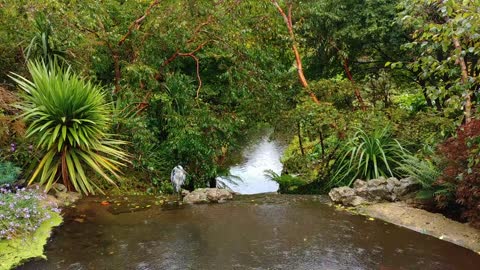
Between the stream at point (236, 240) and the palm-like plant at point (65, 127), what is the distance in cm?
54

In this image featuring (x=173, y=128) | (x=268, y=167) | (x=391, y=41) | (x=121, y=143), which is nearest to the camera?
(x=121, y=143)

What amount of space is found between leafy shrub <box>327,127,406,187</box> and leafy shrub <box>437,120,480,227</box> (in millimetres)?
1486

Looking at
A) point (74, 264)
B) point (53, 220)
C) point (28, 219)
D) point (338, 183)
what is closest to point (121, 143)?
point (53, 220)

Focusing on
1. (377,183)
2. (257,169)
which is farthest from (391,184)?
(257,169)

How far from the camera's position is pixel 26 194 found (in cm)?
490

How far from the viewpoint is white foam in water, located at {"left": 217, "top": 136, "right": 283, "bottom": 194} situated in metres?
A: 9.50

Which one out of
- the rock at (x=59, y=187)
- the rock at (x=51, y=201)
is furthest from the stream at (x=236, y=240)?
the rock at (x=59, y=187)

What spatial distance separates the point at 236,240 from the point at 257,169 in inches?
244

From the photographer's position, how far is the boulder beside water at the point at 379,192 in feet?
19.3

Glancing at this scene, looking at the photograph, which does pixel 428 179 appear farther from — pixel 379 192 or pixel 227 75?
pixel 227 75

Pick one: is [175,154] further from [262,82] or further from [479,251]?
[479,251]

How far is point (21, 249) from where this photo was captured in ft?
13.7

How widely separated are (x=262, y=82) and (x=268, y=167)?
11.8 feet

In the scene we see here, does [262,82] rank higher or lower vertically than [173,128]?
higher
